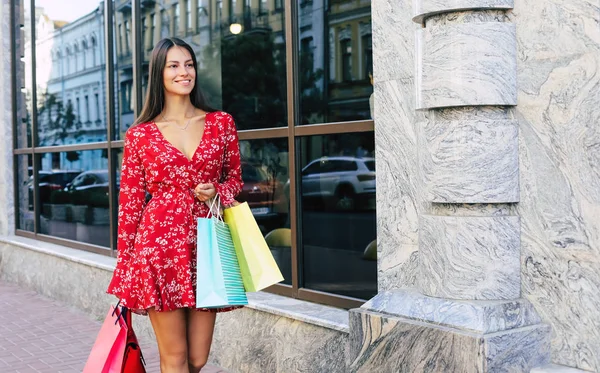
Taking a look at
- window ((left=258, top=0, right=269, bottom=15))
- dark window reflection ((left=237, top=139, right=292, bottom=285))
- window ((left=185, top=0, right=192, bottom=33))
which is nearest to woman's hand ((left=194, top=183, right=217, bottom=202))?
dark window reflection ((left=237, top=139, right=292, bottom=285))

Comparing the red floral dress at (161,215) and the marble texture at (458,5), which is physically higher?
the marble texture at (458,5)

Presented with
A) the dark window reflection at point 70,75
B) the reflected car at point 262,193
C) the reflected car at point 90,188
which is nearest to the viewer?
the reflected car at point 262,193

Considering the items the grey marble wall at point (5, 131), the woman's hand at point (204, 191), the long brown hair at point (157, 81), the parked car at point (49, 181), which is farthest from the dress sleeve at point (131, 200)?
the grey marble wall at point (5, 131)

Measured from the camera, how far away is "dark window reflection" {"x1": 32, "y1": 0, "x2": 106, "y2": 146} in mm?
9594

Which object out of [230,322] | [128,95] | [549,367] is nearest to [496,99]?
[549,367]

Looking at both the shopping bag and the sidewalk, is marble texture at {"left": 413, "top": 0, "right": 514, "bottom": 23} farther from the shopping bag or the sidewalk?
the sidewalk

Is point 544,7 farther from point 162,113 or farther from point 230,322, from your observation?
point 230,322

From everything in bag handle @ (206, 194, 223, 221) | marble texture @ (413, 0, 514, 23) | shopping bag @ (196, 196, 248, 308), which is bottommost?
shopping bag @ (196, 196, 248, 308)

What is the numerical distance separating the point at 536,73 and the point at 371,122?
167 cm

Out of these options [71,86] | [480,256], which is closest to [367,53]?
[480,256]

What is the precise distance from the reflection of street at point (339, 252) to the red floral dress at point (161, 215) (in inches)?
64.9

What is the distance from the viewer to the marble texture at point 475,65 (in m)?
3.76

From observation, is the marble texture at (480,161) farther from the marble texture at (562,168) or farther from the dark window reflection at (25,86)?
the dark window reflection at (25,86)

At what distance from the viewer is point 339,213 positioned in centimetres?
579
